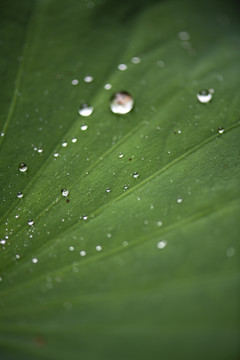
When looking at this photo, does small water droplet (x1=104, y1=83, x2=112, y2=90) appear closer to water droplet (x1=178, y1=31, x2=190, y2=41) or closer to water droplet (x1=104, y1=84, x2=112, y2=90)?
water droplet (x1=104, y1=84, x2=112, y2=90)

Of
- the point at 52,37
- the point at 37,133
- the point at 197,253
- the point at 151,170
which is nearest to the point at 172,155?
the point at 151,170

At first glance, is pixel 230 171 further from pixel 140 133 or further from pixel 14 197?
pixel 14 197

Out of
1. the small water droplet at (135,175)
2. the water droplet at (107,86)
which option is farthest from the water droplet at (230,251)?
the water droplet at (107,86)

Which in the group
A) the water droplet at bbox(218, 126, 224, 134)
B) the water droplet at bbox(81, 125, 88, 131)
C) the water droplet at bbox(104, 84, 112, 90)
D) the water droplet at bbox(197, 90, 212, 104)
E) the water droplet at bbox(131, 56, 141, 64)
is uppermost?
the water droplet at bbox(131, 56, 141, 64)

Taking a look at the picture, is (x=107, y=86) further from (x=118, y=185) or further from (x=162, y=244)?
(x=162, y=244)

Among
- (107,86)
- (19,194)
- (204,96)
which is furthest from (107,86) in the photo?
(19,194)

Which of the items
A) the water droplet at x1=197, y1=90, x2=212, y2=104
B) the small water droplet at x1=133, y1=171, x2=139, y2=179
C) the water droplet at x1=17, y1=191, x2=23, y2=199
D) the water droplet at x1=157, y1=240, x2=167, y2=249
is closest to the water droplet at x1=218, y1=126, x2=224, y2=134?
the water droplet at x1=197, y1=90, x2=212, y2=104
